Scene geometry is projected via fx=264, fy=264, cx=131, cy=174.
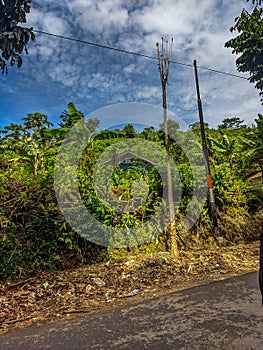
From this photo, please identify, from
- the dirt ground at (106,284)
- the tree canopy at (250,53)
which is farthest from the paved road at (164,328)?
the tree canopy at (250,53)

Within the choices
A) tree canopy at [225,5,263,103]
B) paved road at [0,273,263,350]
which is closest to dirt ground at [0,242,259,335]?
paved road at [0,273,263,350]

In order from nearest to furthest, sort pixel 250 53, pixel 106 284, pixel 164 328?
pixel 164 328, pixel 106 284, pixel 250 53

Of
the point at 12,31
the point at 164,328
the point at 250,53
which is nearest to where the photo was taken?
the point at 164,328

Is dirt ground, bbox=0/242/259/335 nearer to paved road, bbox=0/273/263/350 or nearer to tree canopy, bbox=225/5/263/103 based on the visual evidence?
paved road, bbox=0/273/263/350

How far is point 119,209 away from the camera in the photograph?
427cm

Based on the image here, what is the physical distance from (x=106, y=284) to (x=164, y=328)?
1290mm

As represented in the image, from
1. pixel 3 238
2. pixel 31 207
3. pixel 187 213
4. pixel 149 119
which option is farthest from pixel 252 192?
pixel 3 238

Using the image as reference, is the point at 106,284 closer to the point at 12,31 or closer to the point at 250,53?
the point at 12,31

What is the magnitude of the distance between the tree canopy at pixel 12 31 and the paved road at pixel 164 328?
14.8 meters

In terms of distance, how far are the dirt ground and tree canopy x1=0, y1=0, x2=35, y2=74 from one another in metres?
13.8

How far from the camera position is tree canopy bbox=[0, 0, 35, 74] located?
1391 centimetres

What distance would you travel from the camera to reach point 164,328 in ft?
6.89

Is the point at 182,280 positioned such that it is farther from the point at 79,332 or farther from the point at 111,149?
the point at 111,149

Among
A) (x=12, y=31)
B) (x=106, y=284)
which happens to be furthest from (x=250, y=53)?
(x=106, y=284)
